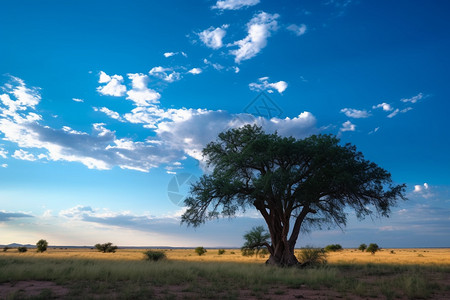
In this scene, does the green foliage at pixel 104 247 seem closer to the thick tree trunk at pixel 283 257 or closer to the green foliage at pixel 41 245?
the green foliage at pixel 41 245

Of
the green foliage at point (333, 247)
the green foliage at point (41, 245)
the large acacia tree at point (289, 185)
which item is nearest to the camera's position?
the large acacia tree at point (289, 185)

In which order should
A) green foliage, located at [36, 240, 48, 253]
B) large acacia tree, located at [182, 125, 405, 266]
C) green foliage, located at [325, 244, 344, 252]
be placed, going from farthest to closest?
1. green foliage, located at [325, 244, 344, 252]
2. green foliage, located at [36, 240, 48, 253]
3. large acacia tree, located at [182, 125, 405, 266]

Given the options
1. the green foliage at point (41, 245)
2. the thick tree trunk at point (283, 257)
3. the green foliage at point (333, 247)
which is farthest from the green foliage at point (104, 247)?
the thick tree trunk at point (283, 257)

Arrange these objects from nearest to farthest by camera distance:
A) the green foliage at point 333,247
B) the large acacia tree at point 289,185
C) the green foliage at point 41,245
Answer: the large acacia tree at point 289,185, the green foliage at point 41,245, the green foliage at point 333,247

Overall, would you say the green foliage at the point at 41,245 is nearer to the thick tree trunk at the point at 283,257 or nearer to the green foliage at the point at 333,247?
the thick tree trunk at the point at 283,257

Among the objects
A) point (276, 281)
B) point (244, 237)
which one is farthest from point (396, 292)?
point (244, 237)

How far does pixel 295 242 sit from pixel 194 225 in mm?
7982

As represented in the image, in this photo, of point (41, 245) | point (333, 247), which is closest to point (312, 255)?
point (333, 247)

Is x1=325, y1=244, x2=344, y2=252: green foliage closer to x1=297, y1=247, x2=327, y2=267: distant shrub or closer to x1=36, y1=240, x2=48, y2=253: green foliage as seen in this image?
x1=297, y1=247, x2=327, y2=267: distant shrub

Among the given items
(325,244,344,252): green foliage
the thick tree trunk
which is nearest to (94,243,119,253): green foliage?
(325,244,344,252): green foliage

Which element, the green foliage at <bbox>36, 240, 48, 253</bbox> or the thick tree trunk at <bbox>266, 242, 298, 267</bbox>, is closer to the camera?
the thick tree trunk at <bbox>266, 242, 298, 267</bbox>

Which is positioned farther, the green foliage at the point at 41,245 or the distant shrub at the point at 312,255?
the green foliage at the point at 41,245

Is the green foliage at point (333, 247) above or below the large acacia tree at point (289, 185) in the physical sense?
below

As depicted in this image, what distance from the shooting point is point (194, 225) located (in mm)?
26406
